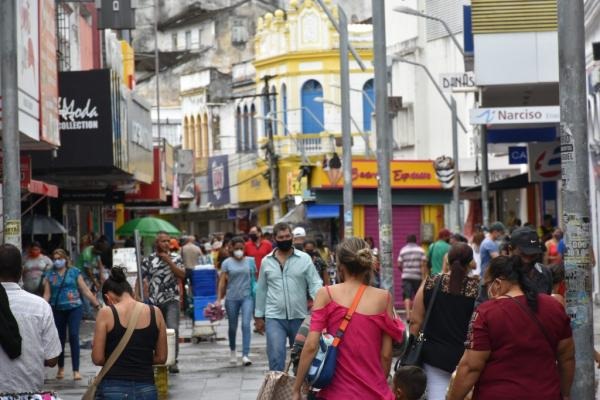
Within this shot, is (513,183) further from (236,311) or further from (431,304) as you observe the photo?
(431,304)

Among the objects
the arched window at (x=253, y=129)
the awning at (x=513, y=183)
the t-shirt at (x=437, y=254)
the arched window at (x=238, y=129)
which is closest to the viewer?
the t-shirt at (x=437, y=254)

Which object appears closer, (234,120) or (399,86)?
(399,86)

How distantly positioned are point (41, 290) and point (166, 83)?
65.1 meters

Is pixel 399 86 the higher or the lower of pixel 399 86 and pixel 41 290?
the higher

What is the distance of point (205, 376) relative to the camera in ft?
60.0

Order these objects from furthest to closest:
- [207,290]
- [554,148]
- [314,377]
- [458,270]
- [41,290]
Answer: [554,148]
[207,290]
[41,290]
[458,270]
[314,377]

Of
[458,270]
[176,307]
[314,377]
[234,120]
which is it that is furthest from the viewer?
[234,120]

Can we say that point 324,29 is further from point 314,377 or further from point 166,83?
point 314,377

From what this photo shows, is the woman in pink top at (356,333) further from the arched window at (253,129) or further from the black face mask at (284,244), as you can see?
the arched window at (253,129)

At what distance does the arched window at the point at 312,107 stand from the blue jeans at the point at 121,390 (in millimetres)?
59344

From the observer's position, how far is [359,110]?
69.1 meters

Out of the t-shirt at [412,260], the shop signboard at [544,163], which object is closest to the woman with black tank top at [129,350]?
the t-shirt at [412,260]

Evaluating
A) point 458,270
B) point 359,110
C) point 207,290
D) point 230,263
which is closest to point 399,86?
point 359,110

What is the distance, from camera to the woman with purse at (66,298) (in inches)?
720
